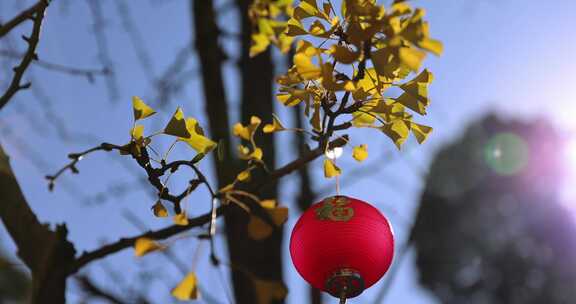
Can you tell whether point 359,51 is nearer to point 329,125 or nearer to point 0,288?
point 329,125

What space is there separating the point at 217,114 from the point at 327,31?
3.41 feet

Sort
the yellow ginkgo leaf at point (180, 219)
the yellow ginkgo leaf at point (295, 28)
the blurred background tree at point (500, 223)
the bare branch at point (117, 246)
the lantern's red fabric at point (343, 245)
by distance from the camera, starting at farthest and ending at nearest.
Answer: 1. the blurred background tree at point (500, 223)
2. the bare branch at point (117, 246)
3. the lantern's red fabric at point (343, 245)
4. the yellow ginkgo leaf at point (295, 28)
5. the yellow ginkgo leaf at point (180, 219)

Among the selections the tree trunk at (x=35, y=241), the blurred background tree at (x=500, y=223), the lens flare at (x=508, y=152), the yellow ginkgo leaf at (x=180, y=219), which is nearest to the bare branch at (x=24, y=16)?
the tree trunk at (x=35, y=241)

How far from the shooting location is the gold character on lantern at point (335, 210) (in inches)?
38.0

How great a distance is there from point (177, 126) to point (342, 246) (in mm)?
307

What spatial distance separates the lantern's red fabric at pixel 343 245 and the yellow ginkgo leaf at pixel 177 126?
0.86ft

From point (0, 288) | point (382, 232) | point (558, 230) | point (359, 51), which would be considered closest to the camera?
point (359, 51)

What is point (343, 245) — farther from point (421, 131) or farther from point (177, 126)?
point (177, 126)

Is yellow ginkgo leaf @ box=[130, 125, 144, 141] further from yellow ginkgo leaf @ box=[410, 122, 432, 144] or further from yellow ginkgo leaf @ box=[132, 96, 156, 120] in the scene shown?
yellow ginkgo leaf @ box=[410, 122, 432, 144]

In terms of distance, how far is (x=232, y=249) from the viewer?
1.64 m

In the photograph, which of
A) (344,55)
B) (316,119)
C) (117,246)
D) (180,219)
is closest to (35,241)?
(117,246)

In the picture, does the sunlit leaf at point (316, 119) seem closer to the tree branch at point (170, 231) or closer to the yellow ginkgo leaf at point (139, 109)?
the tree branch at point (170, 231)

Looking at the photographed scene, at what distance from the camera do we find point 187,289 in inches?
26.5

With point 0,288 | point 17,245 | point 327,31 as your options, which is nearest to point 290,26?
point 327,31
